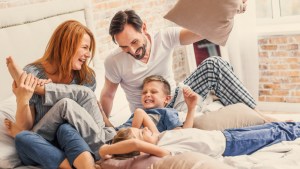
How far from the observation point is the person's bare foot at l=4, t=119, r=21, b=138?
229 cm

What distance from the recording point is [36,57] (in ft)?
9.45

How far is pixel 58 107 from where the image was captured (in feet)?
7.48

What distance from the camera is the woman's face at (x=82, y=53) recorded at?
8.14ft

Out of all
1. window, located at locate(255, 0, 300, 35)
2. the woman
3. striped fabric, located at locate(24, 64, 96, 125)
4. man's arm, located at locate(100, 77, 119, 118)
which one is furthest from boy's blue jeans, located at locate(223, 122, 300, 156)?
window, located at locate(255, 0, 300, 35)

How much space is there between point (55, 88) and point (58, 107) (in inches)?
5.0

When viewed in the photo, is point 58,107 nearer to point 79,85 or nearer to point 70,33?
point 79,85

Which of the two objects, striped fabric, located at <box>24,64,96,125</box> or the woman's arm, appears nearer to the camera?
the woman's arm

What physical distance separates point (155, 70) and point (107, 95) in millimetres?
336

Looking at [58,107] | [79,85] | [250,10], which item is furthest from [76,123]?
[250,10]

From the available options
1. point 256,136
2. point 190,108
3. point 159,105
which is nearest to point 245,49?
point 159,105

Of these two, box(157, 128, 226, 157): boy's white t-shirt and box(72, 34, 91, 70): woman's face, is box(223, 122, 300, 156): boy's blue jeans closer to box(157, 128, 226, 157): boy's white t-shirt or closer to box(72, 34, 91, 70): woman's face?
box(157, 128, 226, 157): boy's white t-shirt

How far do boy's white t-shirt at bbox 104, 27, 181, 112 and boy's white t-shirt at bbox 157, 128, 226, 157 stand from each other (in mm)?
689

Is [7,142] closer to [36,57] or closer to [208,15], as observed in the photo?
[36,57]

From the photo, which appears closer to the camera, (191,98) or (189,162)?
(189,162)
